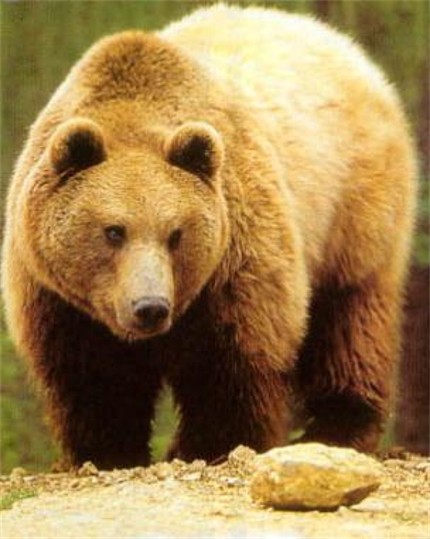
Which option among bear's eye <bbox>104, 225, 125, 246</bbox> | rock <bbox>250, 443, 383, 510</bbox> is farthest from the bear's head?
rock <bbox>250, 443, 383, 510</bbox>

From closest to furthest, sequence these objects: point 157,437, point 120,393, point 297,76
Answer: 1. point 120,393
2. point 297,76
3. point 157,437

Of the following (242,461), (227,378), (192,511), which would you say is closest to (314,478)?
(192,511)

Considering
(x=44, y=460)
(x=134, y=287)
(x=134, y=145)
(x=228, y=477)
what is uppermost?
(x=134, y=145)

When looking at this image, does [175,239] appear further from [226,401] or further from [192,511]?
[192,511]

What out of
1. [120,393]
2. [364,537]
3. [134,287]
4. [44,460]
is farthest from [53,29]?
[364,537]

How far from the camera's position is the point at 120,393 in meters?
8.23

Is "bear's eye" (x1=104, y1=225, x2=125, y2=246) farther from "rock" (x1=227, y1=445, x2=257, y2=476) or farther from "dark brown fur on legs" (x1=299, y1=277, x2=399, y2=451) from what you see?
"dark brown fur on legs" (x1=299, y1=277, x2=399, y2=451)

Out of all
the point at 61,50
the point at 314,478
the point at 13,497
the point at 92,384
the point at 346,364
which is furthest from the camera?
the point at 61,50

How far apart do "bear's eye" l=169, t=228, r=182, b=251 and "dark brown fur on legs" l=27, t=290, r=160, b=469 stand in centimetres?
71

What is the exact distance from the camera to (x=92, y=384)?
8133 millimetres

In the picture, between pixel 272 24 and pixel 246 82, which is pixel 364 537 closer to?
pixel 246 82

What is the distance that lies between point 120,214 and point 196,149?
1.55 ft

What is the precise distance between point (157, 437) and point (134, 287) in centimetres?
767

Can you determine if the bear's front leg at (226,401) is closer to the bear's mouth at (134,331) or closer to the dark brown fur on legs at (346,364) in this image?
the bear's mouth at (134,331)
